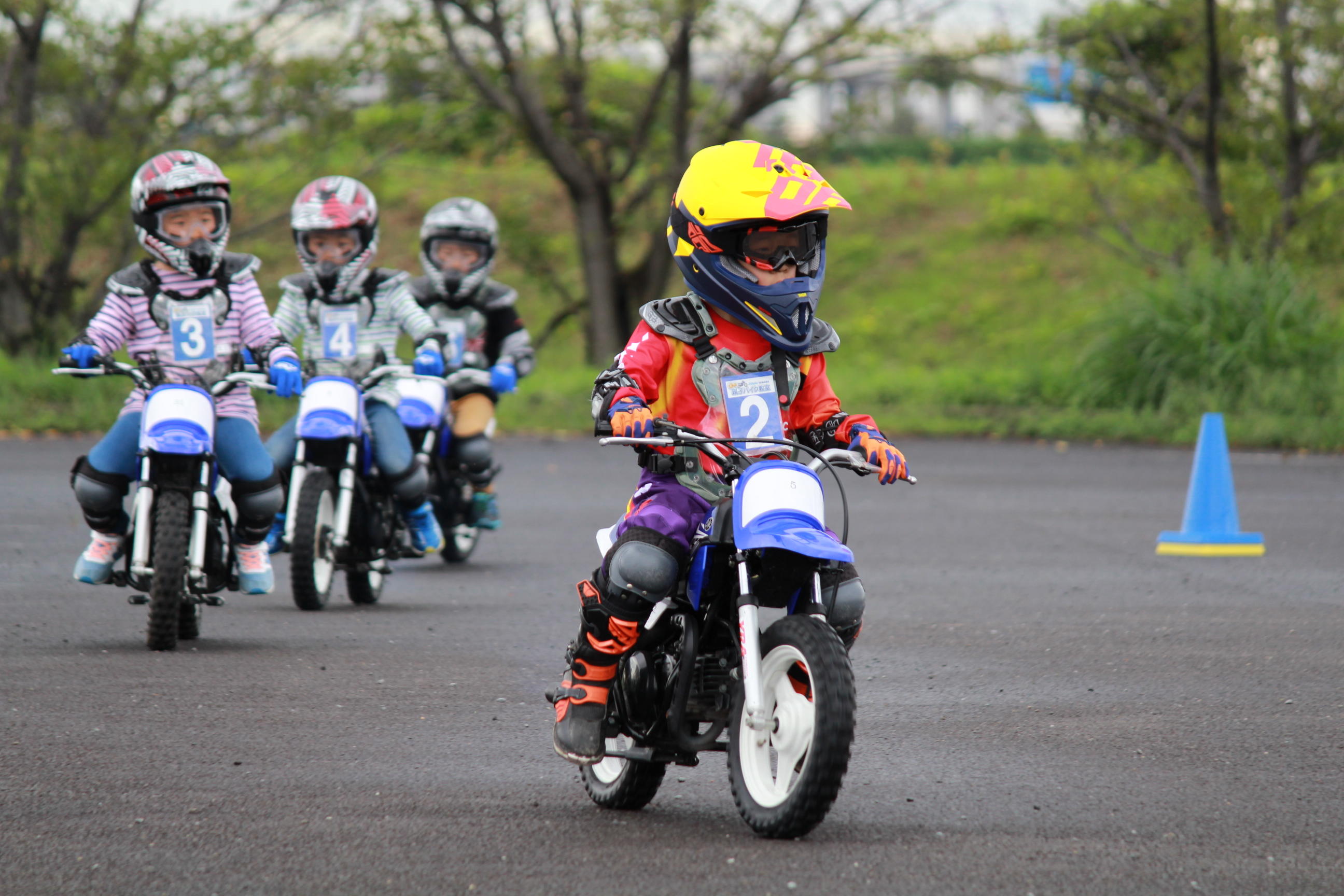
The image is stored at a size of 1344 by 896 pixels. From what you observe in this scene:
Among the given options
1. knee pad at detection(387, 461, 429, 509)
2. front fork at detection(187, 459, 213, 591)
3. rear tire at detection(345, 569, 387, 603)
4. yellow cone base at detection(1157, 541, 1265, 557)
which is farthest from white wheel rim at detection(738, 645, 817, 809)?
yellow cone base at detection(1157, 541, 1265, 557)

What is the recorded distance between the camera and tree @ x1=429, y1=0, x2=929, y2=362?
83.5 ft

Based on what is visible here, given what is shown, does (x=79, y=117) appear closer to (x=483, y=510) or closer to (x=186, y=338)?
(x=483, y=510)

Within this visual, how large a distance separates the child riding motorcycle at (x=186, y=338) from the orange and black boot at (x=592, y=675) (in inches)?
133

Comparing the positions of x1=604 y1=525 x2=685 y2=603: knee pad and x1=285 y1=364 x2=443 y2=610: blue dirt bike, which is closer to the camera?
x1=604 y1=525 x2=685 y2=603: knee pad

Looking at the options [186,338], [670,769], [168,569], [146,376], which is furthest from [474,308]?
[670,769]

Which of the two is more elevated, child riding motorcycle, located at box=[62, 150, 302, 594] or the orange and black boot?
child riding motorcycle, located at box=[62, 150, 302, 594]

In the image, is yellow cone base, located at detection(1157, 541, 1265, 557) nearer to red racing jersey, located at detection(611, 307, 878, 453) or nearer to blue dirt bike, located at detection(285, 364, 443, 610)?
blue dirt bike, located at detection(285, 364, 443, 610)

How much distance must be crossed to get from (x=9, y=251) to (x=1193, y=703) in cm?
1993

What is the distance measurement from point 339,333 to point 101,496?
230 centimetres

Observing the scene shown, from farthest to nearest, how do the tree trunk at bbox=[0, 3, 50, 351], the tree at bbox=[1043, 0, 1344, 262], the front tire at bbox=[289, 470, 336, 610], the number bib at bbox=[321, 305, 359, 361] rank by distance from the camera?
the tree at bbox=[1043, 0, 1344, 262] < the tree trunk at bbox=[0, 3, 50, 351] < the number bib at bbox=[321, 305, 359, 361] < the front tire at bbox=[289, 470, 336, 610]

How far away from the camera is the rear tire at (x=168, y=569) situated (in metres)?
7.34

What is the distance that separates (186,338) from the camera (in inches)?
316

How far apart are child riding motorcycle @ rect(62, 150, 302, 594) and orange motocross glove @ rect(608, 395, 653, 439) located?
3.60 metres

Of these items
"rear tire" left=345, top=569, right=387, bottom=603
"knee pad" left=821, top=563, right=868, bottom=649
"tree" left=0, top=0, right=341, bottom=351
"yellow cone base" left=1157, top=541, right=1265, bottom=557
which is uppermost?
"tree" left=0, top=0, right=341, bottom=351
